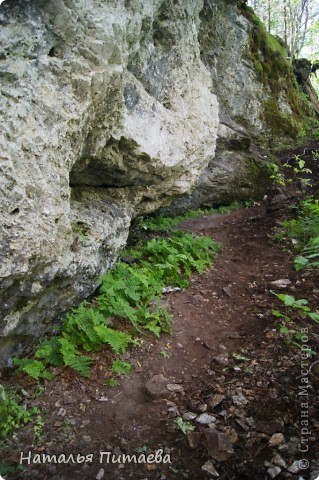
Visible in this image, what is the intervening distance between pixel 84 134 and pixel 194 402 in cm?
423

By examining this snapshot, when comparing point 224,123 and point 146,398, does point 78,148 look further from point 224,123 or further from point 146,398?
point 224,123

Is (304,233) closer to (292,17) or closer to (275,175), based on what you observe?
(275,175)

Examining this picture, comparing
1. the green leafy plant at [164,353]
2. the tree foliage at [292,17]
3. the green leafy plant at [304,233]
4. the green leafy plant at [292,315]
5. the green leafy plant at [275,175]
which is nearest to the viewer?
the green leafy plant at [292,315]

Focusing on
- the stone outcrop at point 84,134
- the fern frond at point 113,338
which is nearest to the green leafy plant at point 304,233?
the stone outcrop at point 84,134

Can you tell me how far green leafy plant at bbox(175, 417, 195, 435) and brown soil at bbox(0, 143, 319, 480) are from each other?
0.14 ft

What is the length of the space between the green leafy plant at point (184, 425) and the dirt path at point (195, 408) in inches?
1.7

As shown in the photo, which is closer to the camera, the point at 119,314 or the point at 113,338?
the point at 113,338

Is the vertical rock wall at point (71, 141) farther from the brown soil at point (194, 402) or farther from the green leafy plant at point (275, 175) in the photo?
the green leafy plant at point (275, 175)

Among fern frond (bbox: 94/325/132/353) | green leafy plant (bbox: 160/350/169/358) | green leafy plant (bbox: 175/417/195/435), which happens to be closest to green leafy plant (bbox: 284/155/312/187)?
green leafy plant (bbox: 160/350/169/358)

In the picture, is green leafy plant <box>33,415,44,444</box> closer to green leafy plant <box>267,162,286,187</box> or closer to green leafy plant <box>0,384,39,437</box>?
green leafy plant <box>0,384,39,437</box>

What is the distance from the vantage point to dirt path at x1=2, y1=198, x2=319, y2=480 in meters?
3.25

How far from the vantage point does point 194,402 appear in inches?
159

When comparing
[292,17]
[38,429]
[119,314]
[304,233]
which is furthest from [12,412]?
[292,17]

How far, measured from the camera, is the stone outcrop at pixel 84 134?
4145 millimetres
